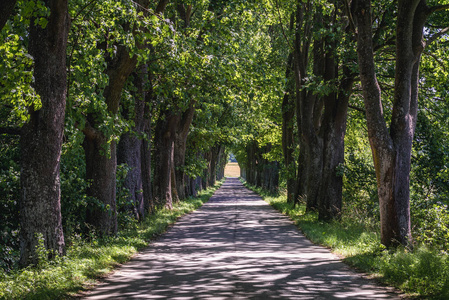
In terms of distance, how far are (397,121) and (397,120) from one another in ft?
0.08

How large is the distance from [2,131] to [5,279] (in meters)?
4.96

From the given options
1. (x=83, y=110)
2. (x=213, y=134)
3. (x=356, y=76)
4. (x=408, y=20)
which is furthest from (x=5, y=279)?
(x=213, y=134)

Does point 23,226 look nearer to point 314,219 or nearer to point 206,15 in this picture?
point 206,15

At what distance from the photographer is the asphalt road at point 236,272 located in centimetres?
724

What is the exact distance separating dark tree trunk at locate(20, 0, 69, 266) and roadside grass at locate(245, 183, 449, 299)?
5779 mm

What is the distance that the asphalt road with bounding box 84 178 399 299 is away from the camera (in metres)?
7.24

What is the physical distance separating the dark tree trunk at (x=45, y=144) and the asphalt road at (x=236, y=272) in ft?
4.77

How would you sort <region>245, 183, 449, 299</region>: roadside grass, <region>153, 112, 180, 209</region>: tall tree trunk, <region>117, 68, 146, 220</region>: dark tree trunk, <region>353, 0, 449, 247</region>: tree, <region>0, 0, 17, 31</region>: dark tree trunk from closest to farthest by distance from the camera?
1. <region>0, 0, 17, 31</region>: dark tree trunk
2. <region>245, 183, 449, 299</region>: roadside grass
3. <region>353, 0, 449, 247</region>: tree
4. <region>117, 68, 146, 220</region>: dark tree trunk
5. <region>153, 112, 180, 209</region>: tall tree trunk

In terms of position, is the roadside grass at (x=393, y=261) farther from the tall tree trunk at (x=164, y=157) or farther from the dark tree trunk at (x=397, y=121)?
the tall tree trunk at (x=164, y=157)

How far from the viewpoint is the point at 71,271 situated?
784cm

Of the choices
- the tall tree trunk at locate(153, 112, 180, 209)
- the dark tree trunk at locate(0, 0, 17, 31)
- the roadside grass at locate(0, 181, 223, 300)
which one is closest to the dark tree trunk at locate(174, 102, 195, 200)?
the tall tree trunk at locate(153, 112, 180, 209)

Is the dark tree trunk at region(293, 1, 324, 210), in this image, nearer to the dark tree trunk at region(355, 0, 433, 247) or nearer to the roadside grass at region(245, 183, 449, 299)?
the roadside grass at region(245, 183, 449, 299)

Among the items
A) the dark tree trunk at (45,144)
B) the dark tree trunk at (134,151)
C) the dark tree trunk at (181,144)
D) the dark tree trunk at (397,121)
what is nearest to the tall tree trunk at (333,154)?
the dark tree trunk at (397,121)

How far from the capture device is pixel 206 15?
1388cm
